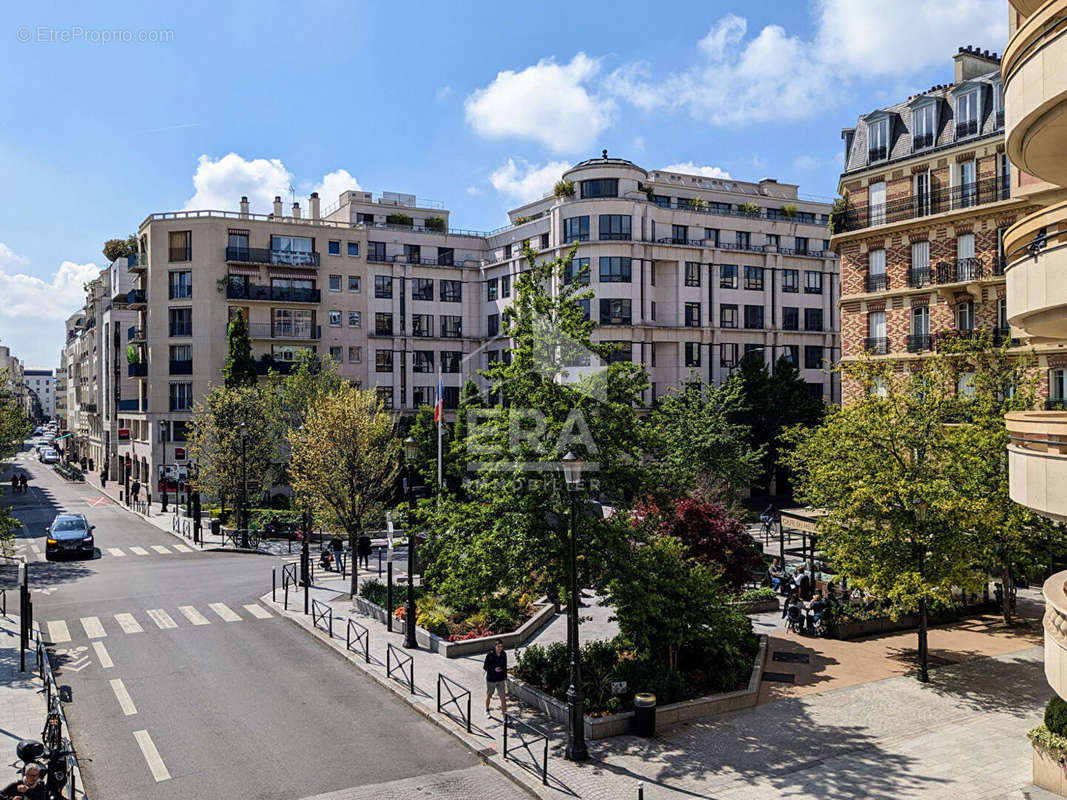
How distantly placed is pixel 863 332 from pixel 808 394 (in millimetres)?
20428

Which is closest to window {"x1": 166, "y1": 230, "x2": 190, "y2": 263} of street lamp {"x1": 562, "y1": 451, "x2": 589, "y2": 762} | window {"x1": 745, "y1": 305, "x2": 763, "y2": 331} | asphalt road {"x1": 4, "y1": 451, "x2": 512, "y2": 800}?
asphalt road {"x1": 4, "y1": 451, "x2": 512, "y2": 800}

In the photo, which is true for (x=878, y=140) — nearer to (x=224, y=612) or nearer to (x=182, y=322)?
(x=224, y=612)

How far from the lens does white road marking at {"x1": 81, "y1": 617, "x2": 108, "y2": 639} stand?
23.4 metres

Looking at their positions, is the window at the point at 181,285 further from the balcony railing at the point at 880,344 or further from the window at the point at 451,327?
the balcony railing at the point at 880,344

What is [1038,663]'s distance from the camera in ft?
69.2

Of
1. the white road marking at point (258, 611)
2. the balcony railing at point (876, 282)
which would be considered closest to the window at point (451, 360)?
the balcony railing at point (876, 282)

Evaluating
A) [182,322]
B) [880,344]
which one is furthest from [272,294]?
[880,344]

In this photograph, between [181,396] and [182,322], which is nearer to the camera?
[182,322]

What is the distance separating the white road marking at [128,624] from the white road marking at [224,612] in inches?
93.0

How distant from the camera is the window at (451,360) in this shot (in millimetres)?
65312

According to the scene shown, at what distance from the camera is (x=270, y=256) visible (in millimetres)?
60375

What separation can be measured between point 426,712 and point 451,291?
5054cm

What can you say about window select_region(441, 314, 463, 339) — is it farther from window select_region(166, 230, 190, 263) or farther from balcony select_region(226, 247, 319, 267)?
window select_region(166, 230, 190, 263)

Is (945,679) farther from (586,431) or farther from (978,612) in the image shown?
(586,431)
